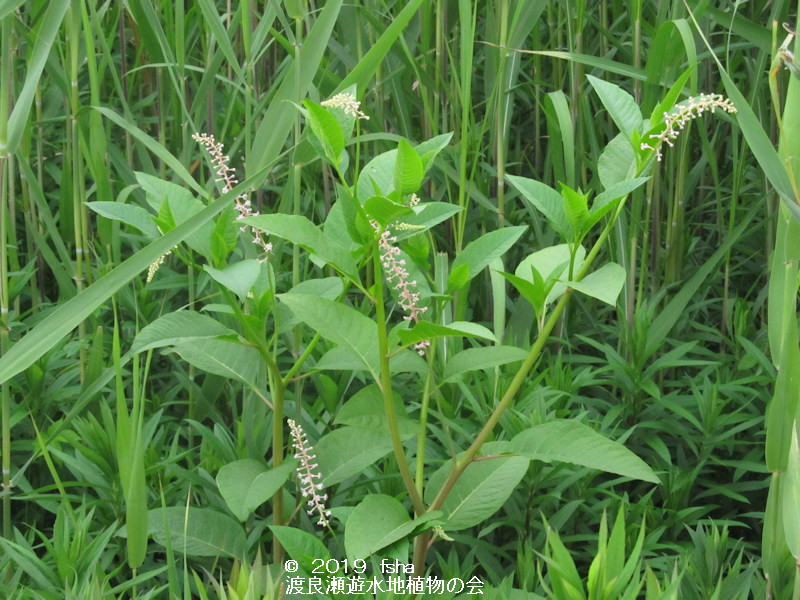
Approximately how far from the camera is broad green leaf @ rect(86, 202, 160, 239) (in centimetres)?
83

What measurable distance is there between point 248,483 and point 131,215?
265 mm

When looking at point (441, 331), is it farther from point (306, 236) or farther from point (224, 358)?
point (224, 358)

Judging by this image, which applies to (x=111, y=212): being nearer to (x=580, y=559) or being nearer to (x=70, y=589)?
(x=70, y=589)

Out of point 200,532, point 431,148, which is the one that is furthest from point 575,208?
point 200,532

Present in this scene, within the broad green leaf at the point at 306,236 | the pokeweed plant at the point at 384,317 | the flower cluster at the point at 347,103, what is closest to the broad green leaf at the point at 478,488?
the pokeweed plant at the point at 384,317

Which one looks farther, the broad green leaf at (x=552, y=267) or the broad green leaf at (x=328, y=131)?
the broad green leaf at (x=552, y=267)

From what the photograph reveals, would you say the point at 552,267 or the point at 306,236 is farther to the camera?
the point at 552,267

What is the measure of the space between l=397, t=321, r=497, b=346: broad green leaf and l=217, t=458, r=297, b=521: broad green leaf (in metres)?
0.20

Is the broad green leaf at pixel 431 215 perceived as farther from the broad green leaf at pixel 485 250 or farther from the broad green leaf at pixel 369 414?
the broad green leaf at pixel 369 414

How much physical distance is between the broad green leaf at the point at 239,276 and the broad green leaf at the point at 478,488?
265 millimetres

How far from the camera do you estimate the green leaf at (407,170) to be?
27.7 inches

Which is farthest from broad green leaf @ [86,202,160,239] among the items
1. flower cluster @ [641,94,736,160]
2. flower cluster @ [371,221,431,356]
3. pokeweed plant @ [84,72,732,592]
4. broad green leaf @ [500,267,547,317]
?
flower cluster @ [641,94,736,160]

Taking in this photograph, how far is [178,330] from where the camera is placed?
83cm

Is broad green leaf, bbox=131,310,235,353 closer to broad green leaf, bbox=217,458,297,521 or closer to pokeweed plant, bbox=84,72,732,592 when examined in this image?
pokeweed plant, bbox=84,72,732,592
